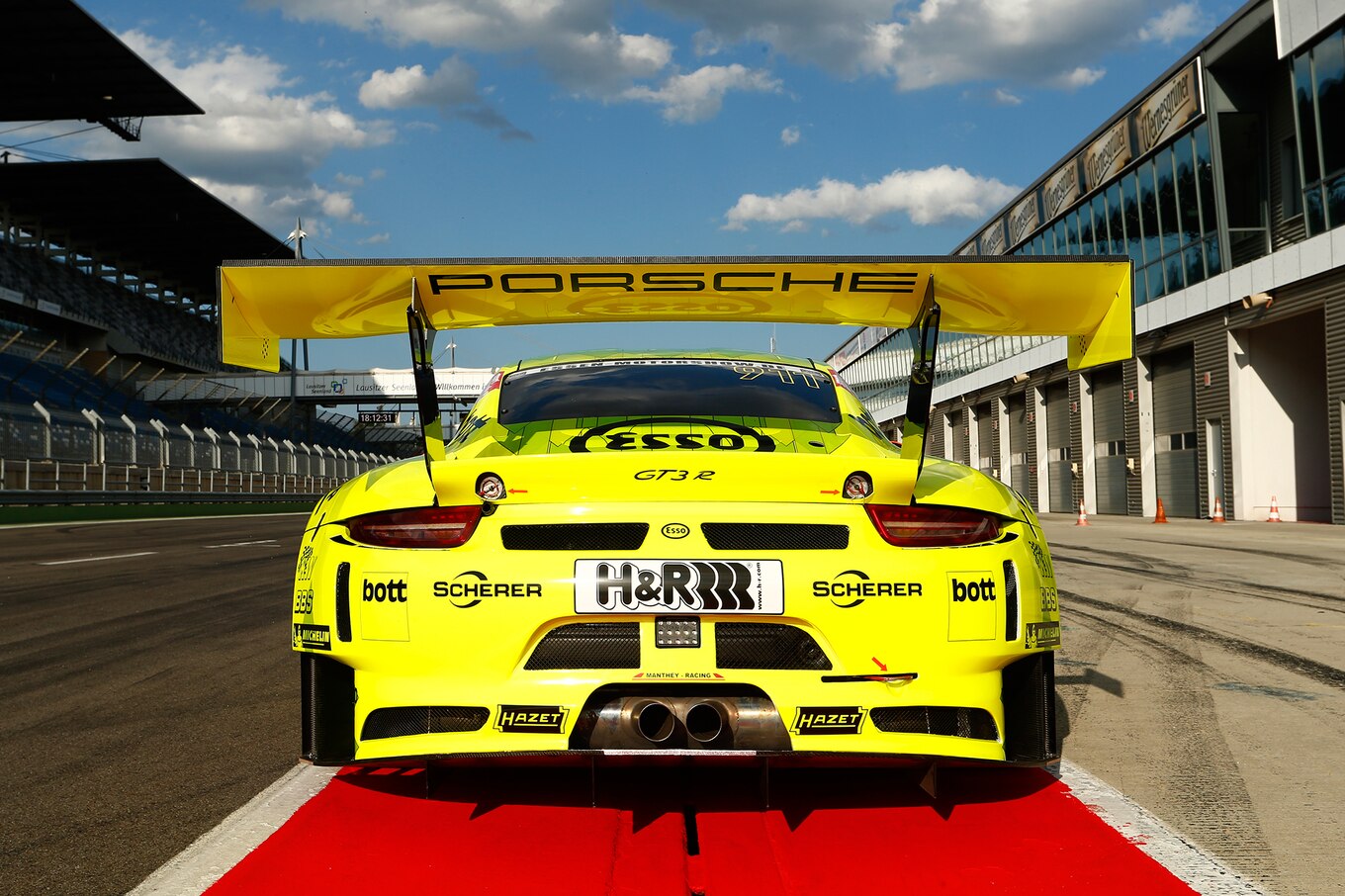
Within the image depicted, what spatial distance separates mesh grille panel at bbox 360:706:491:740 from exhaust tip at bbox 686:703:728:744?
0.50 metres

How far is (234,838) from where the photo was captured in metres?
3.06

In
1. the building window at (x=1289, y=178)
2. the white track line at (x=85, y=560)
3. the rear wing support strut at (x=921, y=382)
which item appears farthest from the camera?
the building window at (x=1289, y=178)

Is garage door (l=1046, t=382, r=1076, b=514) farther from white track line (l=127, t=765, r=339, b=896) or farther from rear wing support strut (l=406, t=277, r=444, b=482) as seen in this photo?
white track line (l=127, t=765, r=339, b=896)

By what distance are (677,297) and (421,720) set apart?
1.61 meters

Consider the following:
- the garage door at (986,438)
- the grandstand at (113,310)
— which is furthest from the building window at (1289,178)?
the grandstand at (113,310)

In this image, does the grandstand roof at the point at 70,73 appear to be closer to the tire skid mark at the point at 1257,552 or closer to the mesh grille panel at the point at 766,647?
the tire skid mark at the point at 1257,552

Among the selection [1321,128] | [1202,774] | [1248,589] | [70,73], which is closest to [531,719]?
[1202,774]

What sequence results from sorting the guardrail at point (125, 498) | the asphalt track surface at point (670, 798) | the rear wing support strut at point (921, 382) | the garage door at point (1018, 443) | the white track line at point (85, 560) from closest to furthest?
the asphalt track surface at point (670, 798) → the rear wing support strut at point (921, 382) → the white track line at point (85, 560) → the guardrail at point (125, 498) → the garage door at point (1018, 443)

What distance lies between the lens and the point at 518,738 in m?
2.79

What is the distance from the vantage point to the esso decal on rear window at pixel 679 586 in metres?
2.84

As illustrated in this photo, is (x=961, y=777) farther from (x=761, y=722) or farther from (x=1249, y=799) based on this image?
(x=761, y=722)

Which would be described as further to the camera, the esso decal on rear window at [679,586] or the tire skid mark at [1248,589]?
the tire skid mark at [1248,589]

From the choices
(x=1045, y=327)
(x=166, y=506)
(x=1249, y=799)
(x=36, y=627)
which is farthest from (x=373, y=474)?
(x=166, y=506)

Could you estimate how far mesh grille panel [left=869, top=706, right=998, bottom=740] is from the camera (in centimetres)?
282
